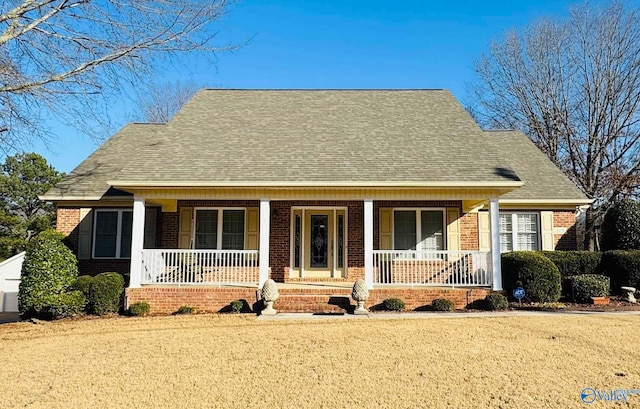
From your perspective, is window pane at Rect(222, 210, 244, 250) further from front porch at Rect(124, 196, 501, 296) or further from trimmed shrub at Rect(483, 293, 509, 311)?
trimmed shrub at Rect(483, 293, 509, 311)

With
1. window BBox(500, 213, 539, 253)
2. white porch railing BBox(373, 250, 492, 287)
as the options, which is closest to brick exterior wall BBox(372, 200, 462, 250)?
white porch railing BBox(373, 250, 492, 287)

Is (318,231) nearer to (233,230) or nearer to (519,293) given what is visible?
(233,230)

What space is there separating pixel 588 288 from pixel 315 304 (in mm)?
7182

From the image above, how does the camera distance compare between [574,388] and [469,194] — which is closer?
[574,388]

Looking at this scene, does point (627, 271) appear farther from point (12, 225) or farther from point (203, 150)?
point (12, 225)

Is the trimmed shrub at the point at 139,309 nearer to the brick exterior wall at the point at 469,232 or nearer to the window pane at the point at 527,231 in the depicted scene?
the brick exterior wall at the point at 469,232

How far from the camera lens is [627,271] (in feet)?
40.2

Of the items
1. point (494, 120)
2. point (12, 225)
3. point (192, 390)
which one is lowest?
point (192, 390)


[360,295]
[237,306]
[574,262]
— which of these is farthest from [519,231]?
[237,306]

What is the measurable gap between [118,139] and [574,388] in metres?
16.5

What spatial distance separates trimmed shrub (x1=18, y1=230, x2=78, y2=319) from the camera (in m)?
10.1

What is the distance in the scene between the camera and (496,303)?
408 inches

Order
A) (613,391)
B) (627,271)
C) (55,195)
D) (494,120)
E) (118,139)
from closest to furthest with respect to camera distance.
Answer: (613,391)
(627,271)
(55,195)
(118,139)
(494,120)

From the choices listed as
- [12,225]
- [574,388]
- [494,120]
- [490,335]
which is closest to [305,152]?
[490,335]
